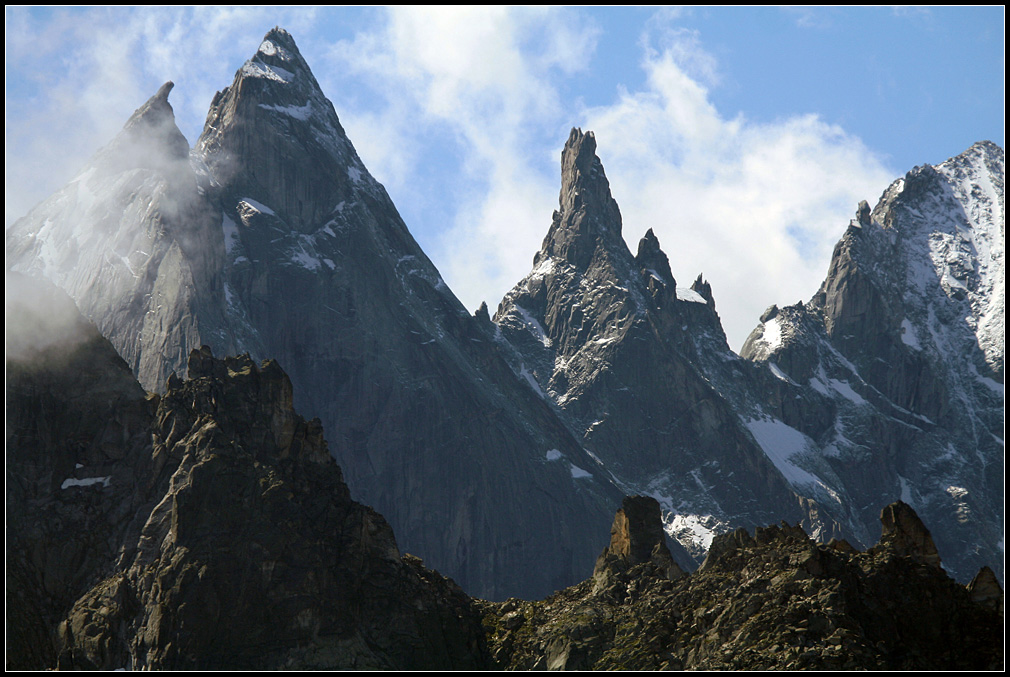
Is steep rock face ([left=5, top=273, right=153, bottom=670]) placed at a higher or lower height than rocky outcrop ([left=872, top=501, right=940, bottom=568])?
higher

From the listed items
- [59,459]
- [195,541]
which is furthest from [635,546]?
[59,459]

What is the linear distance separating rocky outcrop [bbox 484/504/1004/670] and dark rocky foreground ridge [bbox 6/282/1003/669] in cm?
18

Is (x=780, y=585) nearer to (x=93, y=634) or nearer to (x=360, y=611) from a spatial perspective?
(x=360, y=611)

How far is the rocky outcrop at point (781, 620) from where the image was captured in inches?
3563

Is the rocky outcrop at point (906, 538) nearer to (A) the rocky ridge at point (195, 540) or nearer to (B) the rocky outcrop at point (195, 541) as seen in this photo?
(A) the rocky ridge at point (195, 540)

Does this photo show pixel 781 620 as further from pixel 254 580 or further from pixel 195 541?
pixel 195 541

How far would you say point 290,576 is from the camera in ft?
378

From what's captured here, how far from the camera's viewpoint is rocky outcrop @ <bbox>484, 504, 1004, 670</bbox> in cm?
9050

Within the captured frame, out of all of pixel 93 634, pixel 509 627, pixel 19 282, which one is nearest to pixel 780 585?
pixel 509 627

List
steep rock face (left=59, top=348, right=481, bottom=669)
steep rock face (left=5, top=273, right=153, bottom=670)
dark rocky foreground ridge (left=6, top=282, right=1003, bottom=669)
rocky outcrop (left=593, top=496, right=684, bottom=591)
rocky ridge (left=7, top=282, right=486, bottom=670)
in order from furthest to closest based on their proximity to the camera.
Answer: rocky outcrop (left=593, top=496, right=684, bottom=591)
steep rock face (left=5, top=273, right=153, bottom=670)
rocky ridge (left=7, top=282, right=486, bottom=670)
steep rock face (left=59, top=348, right=481, bottom=669)
dark rocky foreground ridge (left=6, top=282, right=1003, bottom=669)

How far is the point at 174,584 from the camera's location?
112 meters

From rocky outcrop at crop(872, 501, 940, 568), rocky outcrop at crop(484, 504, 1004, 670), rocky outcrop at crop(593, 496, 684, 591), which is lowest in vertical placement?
rocky outcrop at crop(484, 504, 1004, 670)

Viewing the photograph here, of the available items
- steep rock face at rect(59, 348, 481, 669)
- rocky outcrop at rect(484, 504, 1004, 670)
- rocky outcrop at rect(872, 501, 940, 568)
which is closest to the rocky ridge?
steep rock face at rect(59, 348, 481, 669)

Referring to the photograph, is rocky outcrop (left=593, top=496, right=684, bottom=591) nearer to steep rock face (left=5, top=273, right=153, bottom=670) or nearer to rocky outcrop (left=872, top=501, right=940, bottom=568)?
rocky outcrop (left=872, top=501, right=940, bottom=568)
